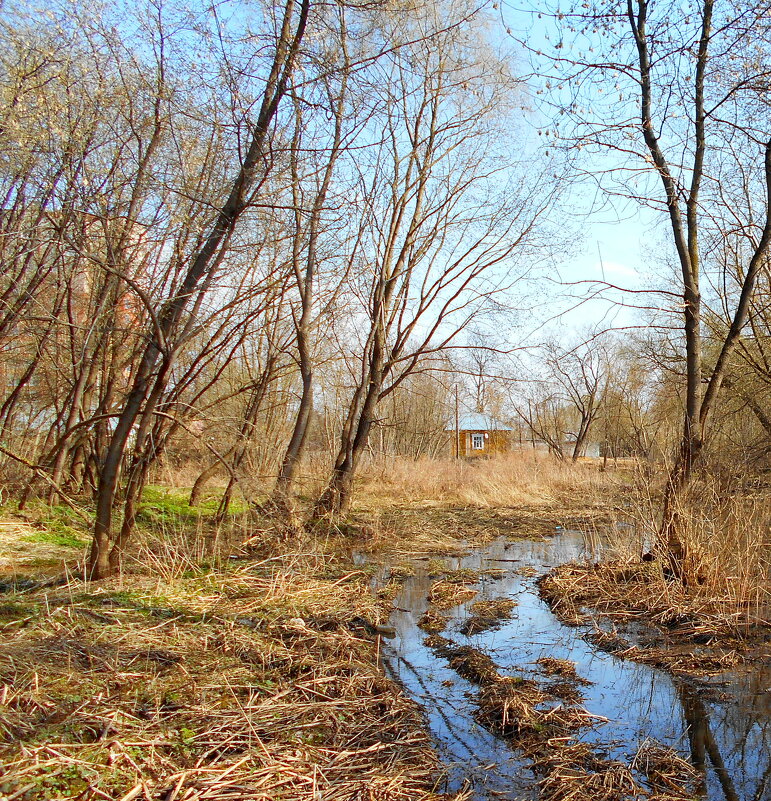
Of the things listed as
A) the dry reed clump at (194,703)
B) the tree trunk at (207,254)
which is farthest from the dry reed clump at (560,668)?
the tree trunk at (207,254)

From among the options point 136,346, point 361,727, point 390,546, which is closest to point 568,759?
point 361,727

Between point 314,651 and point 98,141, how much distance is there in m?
6.79

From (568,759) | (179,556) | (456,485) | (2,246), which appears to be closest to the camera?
(568,759)

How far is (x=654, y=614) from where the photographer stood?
22.1 ft

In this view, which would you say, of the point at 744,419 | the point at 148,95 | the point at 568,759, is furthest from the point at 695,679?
the point at 744,419

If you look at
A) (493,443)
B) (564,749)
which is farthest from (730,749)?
(493,443)

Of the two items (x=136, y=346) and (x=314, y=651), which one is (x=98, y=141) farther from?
(x=314, y=651)

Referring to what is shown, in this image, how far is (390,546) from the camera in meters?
10.8

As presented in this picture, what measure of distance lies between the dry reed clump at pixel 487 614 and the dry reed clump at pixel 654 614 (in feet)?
1.76

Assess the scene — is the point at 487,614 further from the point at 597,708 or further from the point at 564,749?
the point at 564,749

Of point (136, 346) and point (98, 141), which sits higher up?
point (98, 141)

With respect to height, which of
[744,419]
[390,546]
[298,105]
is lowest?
[390,546]

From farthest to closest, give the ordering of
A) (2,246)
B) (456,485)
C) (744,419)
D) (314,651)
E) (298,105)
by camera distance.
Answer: (456,485) < (744,419) < (2,246) < (298,105) < (314,651)

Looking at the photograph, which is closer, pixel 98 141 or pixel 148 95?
pixel 148 95
